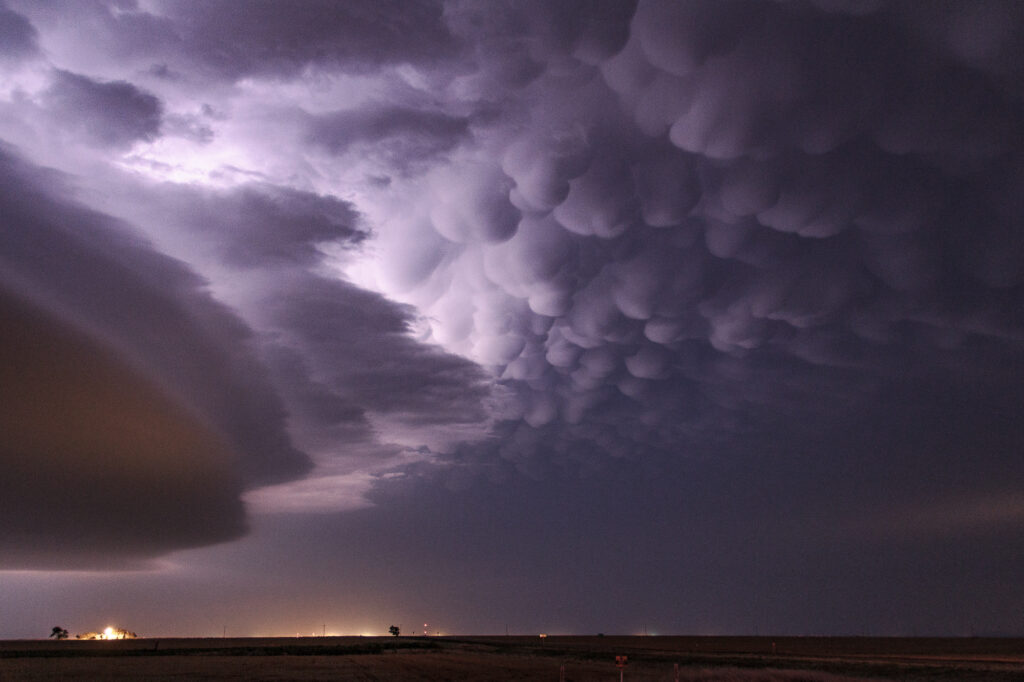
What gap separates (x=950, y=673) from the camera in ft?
176

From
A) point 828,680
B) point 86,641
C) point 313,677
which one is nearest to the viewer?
point 828,680

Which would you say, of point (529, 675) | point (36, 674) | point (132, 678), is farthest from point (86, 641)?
point (529, 675)

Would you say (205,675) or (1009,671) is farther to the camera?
(1009,671)

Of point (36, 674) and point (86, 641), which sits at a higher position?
point (36, 674)

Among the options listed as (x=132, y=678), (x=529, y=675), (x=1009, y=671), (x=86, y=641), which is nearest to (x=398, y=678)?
(x=529, y=675)

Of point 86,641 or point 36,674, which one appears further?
point 86,641

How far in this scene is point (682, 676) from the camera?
1743 inches

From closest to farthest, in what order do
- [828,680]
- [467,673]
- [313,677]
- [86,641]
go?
[828,680] → [313,677] → [467,673] → [86,641]

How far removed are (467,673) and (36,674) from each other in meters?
32.1

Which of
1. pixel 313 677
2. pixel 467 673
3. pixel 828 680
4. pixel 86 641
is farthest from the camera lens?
pixel 86 641

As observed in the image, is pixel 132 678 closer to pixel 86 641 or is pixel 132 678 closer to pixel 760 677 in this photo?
pixel 760 677

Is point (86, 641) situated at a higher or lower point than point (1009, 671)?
lower

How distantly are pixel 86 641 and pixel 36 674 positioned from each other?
137114 millimetres

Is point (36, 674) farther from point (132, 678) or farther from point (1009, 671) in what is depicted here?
point (1009, 671)
